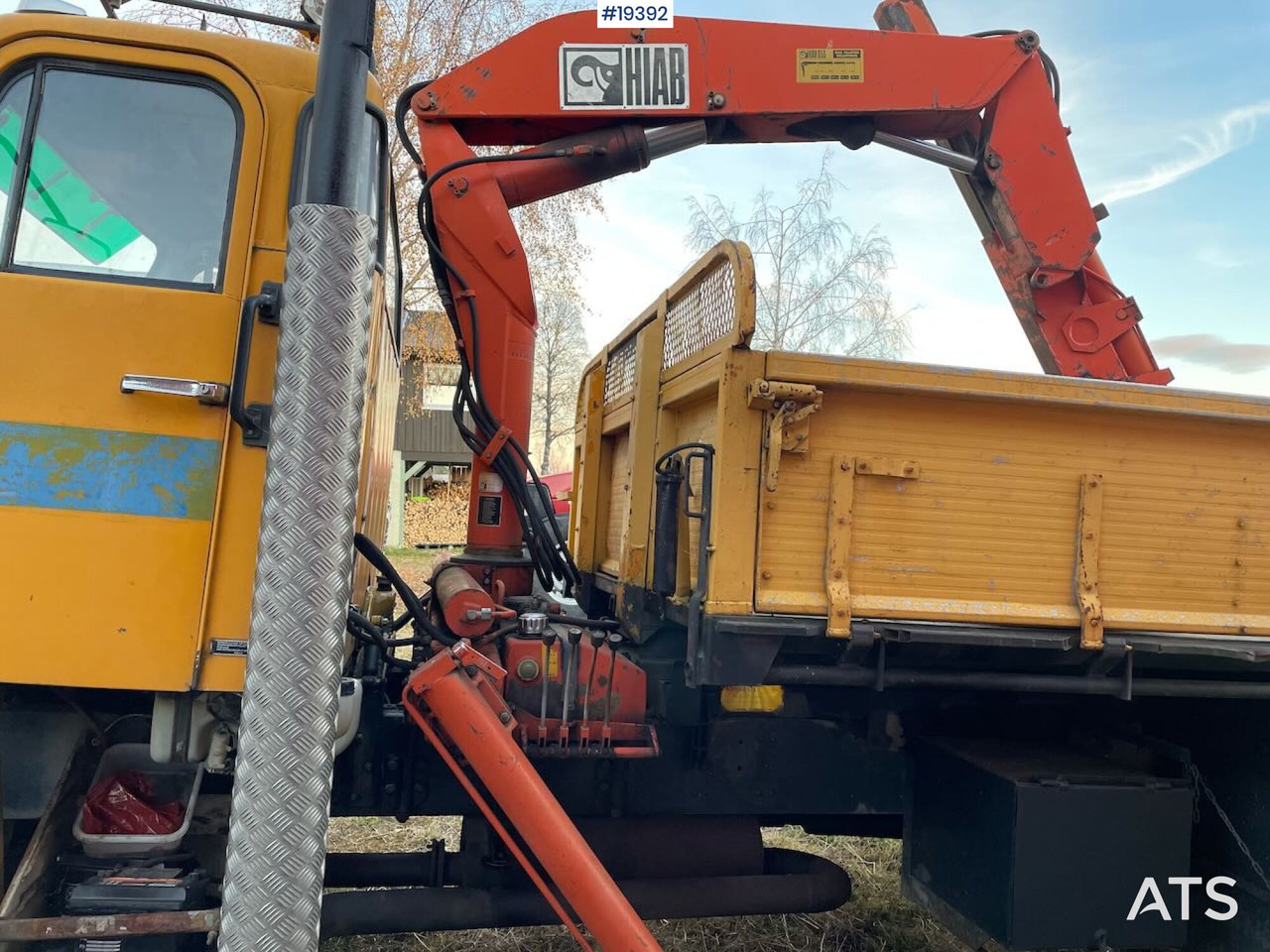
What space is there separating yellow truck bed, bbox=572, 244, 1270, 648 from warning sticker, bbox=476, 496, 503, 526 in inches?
35.6

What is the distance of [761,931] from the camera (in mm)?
4105

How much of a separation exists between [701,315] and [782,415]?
687mm

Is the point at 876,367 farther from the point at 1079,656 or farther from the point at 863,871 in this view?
the point at 863,871

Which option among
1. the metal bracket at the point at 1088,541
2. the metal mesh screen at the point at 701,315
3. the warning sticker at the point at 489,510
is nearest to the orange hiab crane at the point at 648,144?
the warning sticker at the point at 489,510

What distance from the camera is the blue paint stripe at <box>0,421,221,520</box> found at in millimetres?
2270

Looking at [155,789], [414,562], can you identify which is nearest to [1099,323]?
[155,789]

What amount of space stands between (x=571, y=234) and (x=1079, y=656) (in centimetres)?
1401

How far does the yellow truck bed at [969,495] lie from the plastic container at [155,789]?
150 centimetres

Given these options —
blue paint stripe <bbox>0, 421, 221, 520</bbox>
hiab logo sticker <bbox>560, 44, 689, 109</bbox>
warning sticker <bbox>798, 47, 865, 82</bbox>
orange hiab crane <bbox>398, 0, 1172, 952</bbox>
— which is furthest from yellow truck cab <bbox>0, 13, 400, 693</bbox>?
warning sticker <bbox>798, 47, 865, 82</bbox>

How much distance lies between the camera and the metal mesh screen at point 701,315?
9.20 feet

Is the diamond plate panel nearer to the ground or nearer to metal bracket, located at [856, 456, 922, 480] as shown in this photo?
metal bracket, located at [856, 456, 922, 480]

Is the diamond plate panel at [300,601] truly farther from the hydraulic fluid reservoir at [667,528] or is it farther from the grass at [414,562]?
the grass at [414,562]

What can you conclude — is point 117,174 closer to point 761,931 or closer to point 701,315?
point 701,315

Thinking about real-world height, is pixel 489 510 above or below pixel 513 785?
above
